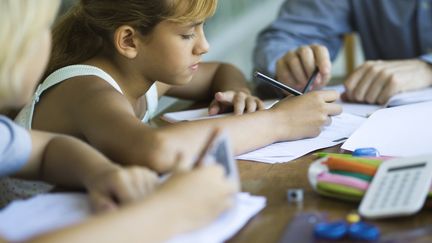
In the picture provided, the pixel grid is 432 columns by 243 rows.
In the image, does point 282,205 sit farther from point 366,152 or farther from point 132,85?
point 132,85

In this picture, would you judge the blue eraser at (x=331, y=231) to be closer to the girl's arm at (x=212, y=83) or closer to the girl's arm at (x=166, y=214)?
the girl's arm at (x=166, y=214)

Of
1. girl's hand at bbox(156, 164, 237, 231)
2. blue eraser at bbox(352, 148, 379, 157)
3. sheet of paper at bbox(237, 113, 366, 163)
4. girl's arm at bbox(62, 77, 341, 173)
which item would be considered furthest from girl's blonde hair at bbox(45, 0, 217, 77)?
girl's hand at bbox(156, 164, 237, 231)

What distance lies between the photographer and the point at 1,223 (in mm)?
799

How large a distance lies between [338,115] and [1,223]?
2.41 ft

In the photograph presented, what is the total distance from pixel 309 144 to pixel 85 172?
417mm

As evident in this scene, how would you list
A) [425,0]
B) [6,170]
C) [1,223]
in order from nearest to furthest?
[1,223], [6,170], [425,0]

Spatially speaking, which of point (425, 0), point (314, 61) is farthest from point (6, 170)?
point (425, 0)

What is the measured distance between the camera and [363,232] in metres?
0.76

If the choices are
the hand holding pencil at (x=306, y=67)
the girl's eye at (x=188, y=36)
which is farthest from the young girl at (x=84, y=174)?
the hand holding pencil at (x=306, y=67)

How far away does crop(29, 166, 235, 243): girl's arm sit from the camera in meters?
0.69

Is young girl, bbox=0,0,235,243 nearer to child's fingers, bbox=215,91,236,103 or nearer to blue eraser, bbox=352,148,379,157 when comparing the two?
blue eraser, bbox=352,148,379,157

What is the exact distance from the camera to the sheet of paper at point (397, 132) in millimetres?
1077

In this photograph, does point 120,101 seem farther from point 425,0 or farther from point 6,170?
point 425,0

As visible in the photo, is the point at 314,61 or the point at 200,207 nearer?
the point at 200,207
